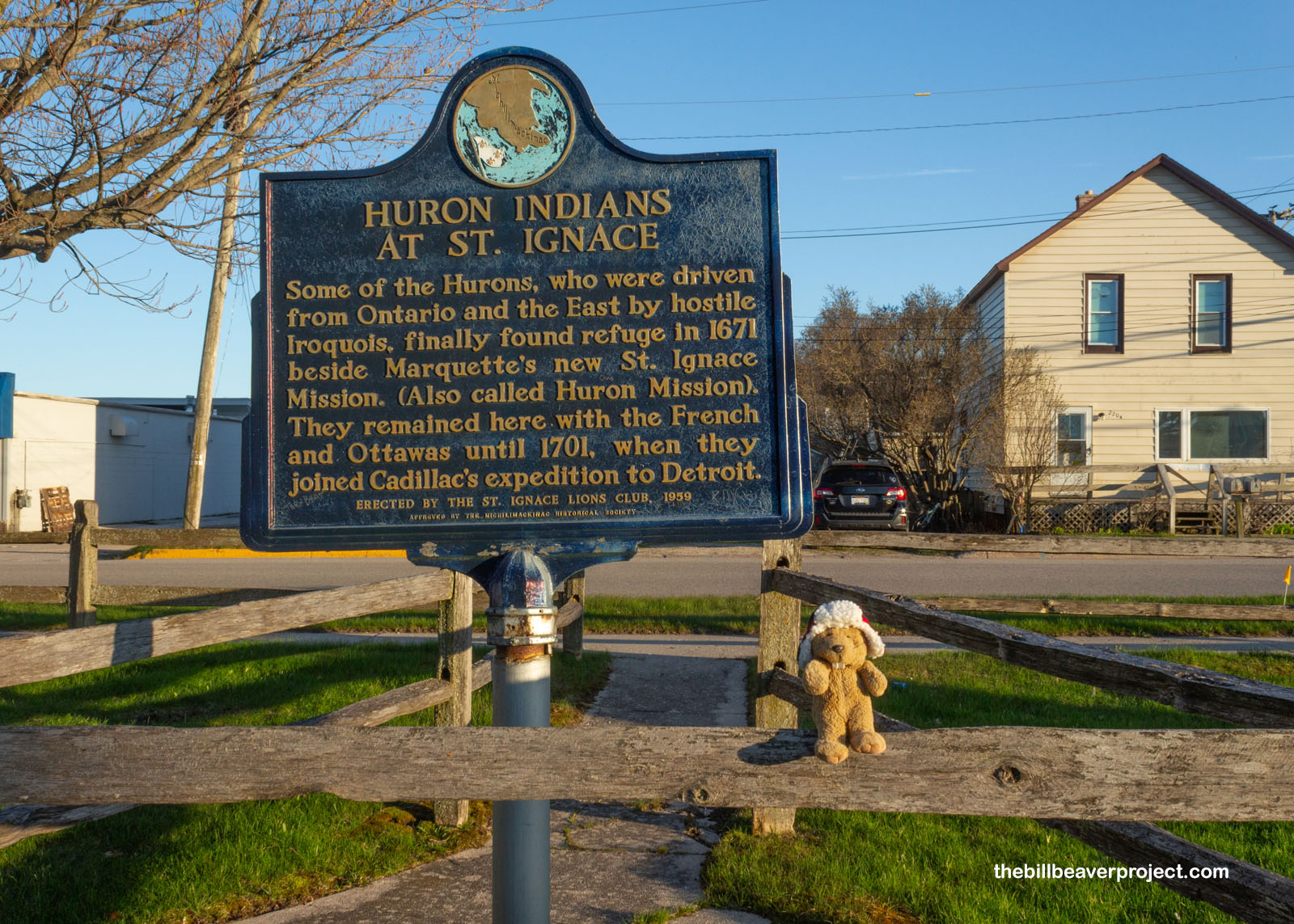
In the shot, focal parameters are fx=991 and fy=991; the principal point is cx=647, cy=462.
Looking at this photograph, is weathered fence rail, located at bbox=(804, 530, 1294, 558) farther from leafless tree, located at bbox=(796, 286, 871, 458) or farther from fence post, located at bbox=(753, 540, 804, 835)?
leafless tree, located at bbox=(796, 286, 871, 458)

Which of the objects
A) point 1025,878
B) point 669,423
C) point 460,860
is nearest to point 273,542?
point 669,423

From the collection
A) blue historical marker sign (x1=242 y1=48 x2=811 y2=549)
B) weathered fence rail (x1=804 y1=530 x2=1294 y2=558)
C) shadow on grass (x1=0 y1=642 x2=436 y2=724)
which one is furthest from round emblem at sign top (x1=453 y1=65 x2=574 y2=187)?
weathered fence rail (x1=804 y1=530 x2=1294 y2=558)

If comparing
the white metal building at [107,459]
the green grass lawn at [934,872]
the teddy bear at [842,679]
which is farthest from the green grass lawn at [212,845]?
the white metal building at [107,459]

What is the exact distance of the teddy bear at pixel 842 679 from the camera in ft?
7.18

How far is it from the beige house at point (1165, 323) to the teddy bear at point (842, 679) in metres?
21.3

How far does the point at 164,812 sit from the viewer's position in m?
4.59

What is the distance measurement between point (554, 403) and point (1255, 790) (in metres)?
1.98

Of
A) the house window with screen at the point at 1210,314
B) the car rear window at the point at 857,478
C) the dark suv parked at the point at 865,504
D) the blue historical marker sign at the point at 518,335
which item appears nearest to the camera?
the blue historical marker sign at the point at 518,335

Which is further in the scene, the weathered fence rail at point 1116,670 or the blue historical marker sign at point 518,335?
the blue historical marker sign at point 518,335

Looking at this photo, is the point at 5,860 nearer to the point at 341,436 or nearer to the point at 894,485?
the point at 341,436

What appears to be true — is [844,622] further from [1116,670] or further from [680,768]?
[1116,670]

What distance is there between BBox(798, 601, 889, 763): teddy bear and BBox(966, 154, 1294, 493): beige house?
839 inches

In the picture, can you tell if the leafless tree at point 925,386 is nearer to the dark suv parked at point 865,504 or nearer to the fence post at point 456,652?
the dark suv parked at point 865,504

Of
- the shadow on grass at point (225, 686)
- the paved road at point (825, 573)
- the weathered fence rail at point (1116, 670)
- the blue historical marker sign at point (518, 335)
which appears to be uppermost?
the blue historical marker sign at point (518, 335)
